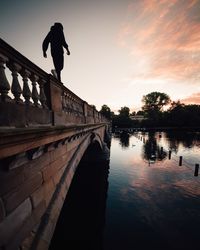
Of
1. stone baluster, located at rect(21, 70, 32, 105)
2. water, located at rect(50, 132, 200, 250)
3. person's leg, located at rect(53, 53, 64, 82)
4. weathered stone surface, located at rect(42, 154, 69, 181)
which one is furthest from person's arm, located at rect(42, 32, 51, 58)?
water, located at rect(50, 132, 200, 250)

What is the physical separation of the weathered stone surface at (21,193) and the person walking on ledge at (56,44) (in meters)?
3.47

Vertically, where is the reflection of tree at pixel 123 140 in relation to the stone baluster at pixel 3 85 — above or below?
below

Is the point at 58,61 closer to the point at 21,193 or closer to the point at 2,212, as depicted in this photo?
the point at 21,193

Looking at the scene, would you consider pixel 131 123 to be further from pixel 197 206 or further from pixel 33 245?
pixel 33 245

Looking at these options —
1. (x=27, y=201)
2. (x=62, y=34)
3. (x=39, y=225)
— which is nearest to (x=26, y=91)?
(x=27, y=201)

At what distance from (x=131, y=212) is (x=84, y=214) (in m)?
3.26

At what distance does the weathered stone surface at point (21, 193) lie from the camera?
2584mm

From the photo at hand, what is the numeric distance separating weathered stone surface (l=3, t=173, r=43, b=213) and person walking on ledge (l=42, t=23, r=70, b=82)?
347 cm

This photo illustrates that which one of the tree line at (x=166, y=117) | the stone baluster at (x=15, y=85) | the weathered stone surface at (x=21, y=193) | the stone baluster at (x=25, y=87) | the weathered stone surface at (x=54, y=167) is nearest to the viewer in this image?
the weathered stone surface at (x=21, y=193)

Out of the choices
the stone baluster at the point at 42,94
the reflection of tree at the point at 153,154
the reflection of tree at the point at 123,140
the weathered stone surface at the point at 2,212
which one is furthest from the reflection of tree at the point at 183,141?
the weathered stone surface at the point at 2,212

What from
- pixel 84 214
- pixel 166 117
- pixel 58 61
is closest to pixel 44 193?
pixel 58 61

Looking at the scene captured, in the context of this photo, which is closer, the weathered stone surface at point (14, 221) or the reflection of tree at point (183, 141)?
the weathered stone surface at point (14, 221)

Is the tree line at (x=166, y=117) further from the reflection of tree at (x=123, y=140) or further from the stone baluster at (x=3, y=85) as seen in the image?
the stone baluster at (x=3, y=85)

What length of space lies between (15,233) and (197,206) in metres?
12.8
